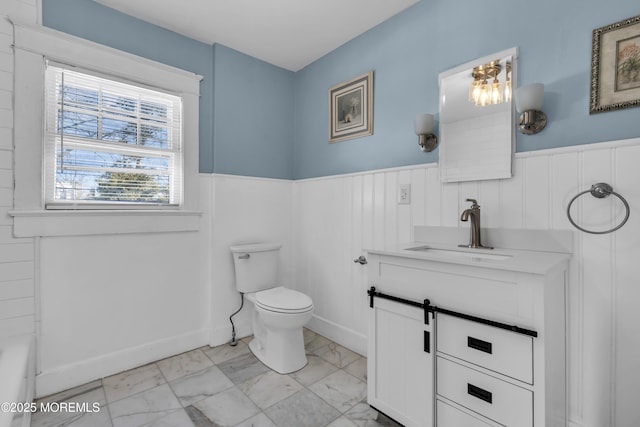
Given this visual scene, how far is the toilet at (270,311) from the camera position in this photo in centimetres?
204

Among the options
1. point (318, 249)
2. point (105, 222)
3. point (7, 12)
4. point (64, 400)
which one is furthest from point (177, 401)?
point (7, 12)

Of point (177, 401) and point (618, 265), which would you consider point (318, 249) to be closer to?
point (177, 401)

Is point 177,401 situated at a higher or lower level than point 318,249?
lower

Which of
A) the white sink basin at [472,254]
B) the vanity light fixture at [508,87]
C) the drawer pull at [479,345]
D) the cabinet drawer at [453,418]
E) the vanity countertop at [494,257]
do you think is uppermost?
the vanity light fixture at [508,87]

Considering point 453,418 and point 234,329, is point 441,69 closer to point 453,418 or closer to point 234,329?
point 453,418

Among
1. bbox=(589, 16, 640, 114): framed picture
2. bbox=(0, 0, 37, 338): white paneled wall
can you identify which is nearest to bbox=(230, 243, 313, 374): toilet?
bbox=(0, 0, 37, 338): white paneled wall

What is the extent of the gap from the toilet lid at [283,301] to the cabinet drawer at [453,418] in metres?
0.98

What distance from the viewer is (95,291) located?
1.99 metres

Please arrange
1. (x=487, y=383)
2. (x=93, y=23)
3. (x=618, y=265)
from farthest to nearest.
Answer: (x=93, y=23)
(x=618, y=265)
(x=487, y=383)

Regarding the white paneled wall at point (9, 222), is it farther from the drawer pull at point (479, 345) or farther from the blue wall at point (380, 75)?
the drawer pull at point (479, 345)

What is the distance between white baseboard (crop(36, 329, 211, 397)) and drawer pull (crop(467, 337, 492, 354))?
1982 millimetres

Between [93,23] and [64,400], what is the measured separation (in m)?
2.32

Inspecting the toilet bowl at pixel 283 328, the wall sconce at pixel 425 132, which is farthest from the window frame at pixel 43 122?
the wall sconce at pixel 425 132

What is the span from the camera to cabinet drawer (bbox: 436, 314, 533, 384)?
1.10 metres
